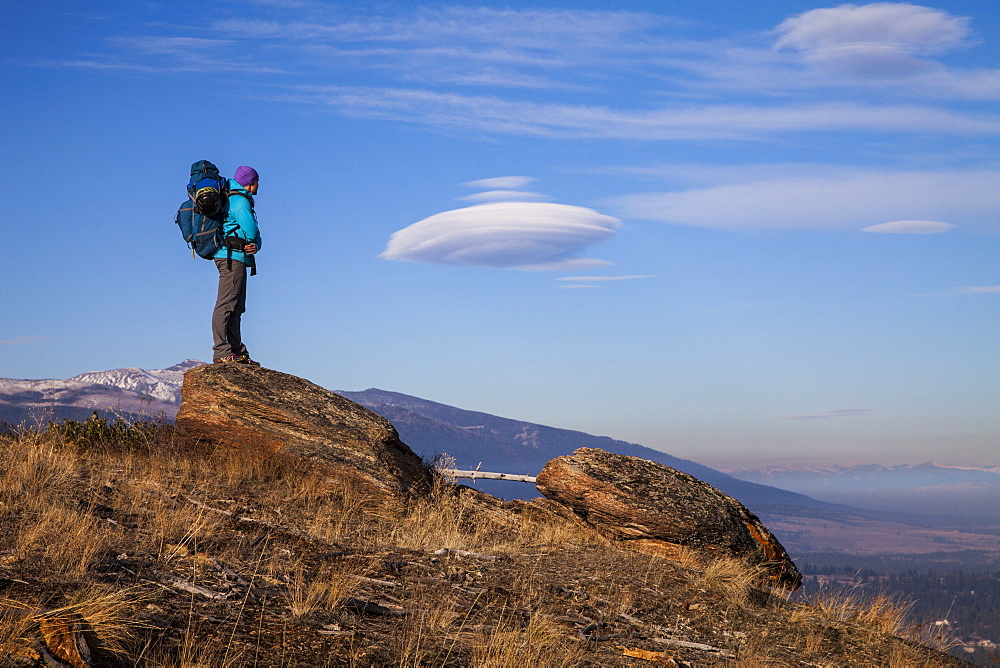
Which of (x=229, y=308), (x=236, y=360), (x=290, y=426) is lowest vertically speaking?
(x=290, y=426)

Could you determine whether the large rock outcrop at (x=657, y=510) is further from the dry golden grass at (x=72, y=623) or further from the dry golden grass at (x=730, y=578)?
the dry golden grass at (x=72, y=623)

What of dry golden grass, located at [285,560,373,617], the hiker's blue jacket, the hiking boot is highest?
the hiker's blue jacket

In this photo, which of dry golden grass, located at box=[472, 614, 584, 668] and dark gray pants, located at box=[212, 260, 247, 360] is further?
dark gray pants, located at box=[212, 260, 247, 360]

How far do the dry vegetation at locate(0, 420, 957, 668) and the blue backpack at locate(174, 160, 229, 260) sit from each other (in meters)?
3.34

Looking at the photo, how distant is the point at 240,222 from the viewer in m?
13.5

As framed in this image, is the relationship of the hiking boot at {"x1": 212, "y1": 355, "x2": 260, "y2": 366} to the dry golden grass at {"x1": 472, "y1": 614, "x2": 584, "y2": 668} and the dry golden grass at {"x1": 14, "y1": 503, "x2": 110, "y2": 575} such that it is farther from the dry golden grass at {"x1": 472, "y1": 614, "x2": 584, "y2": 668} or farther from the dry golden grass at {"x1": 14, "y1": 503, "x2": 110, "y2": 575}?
the dry golden grass at {"x1": 472, "y1": 614, "x2": 584, "y2": 668}

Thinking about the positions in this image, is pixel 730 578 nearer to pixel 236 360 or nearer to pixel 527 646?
pixel 527 646

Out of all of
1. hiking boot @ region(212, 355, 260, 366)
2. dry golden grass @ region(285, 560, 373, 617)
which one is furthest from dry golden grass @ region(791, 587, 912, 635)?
hiking boot @ region(212, 355, 260, 366)

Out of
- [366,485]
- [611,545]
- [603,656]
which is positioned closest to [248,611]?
[603,656]

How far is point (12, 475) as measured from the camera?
9.33 m

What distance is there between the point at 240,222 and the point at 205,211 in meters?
0.58

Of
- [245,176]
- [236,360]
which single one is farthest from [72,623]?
[245,176]

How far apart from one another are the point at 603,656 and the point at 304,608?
98.0 inches

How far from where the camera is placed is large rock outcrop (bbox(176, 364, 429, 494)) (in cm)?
1257
